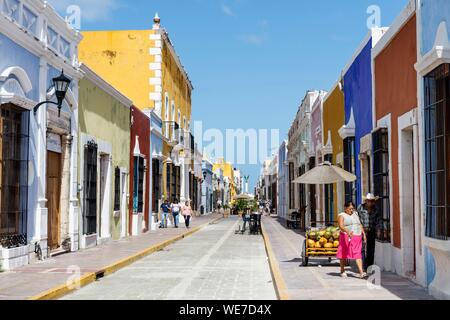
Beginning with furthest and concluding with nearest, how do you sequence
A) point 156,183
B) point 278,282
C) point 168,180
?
point 168,180, point 156,183, point 278,282

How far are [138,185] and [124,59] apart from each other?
842cm

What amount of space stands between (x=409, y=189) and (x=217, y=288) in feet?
12.7

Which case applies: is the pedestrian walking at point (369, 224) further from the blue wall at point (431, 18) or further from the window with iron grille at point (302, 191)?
the window with iron grille at point (302, 191)

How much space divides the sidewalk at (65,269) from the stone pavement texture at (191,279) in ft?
0.92

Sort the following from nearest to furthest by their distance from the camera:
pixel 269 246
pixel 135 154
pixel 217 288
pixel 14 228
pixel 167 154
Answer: pixel 217 288, pixel 14 228, pixel 269 246, pixel 135 154, pixel 167 154

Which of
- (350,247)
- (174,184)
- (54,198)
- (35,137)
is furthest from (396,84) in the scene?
(174,184)

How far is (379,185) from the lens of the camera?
12969 millimetres

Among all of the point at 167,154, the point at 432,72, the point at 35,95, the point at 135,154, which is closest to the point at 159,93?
the point at 167,154

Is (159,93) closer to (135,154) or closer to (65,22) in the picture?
(135,154)

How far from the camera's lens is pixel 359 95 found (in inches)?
620

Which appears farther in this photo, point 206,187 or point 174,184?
point 206,187

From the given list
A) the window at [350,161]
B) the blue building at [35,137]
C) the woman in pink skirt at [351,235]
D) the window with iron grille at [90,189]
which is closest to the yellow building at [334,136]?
the window at [350,161]

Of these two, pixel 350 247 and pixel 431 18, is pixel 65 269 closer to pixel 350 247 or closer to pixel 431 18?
pixel 350 247

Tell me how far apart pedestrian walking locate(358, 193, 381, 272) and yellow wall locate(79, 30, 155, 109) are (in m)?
20.4
